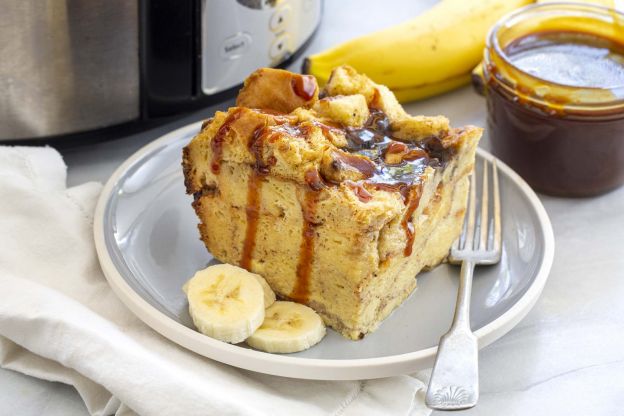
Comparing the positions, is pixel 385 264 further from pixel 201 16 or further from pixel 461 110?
pixel 461 110

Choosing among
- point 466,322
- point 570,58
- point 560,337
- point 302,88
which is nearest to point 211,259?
point 302,88

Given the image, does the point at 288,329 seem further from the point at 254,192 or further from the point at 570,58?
the point at 570,58

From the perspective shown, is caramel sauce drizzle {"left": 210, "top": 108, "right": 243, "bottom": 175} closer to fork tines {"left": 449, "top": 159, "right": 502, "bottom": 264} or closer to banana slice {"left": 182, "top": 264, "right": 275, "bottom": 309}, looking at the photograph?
banana slice {"left": 182, "top": 264, "right": 275, "bottom": 309}

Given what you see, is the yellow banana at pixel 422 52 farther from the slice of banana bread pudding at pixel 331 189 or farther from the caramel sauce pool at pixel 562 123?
the slice of banana bread pudding at pixel 331 189

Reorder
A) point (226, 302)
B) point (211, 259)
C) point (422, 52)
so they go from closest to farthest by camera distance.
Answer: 1. point (226, 302)
2. point (211, 259)
3. point (422, 52)

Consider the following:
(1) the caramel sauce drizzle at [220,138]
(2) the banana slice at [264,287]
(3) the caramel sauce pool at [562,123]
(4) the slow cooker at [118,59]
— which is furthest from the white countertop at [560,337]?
(1) the caramel sauce drizzle at [220,138]

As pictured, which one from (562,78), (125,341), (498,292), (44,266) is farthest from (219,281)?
(562,78)
